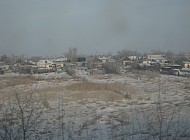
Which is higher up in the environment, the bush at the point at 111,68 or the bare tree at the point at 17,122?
the bare tree at the point at 17,122

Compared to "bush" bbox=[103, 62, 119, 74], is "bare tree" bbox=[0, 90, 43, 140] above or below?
above

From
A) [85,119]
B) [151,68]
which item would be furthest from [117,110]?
[151,68]

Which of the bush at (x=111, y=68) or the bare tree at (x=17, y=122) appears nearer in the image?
the bare tree at (x=17, y=122)

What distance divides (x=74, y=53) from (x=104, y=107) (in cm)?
6206

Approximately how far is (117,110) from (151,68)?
33.9 meters

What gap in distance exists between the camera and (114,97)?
54.2ft

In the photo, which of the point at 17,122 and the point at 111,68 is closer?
the point at 17,122

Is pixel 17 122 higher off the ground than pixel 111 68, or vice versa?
pixel 17 122

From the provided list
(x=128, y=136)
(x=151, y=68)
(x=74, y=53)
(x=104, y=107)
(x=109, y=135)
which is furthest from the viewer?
(x=74, y=53)

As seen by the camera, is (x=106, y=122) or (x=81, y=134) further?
(x=106, y=122)

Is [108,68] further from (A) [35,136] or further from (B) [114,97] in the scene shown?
(A) [35,136]

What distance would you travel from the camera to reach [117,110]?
1205 centimetres

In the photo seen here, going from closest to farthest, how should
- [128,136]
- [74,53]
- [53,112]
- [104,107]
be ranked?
[128,136], [53,112], [104,107], [74,53]

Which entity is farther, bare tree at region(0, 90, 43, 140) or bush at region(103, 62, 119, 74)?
bush at region(103, 62, 119, 74)
